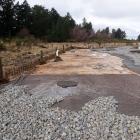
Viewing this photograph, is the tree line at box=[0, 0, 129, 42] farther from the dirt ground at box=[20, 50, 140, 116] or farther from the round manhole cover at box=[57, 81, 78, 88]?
the round manhole cover at box=[57, 81, 78, 88]

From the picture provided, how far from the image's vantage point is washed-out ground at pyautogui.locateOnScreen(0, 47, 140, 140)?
11.8 metres

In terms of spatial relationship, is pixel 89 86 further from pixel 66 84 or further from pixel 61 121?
pixel 61 121

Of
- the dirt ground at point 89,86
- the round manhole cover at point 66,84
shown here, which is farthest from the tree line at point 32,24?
the round manhole cover at point 66,84

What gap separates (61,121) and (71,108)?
2.08 m

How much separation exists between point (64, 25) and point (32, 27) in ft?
31.9

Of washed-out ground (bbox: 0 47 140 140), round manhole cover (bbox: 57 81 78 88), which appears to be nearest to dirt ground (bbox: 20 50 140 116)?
washed-out ground (bbox: 0 47 140 140)

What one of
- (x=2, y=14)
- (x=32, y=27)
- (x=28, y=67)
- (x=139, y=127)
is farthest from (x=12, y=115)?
(x=32, y=27)

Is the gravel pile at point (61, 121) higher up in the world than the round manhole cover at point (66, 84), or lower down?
higher up

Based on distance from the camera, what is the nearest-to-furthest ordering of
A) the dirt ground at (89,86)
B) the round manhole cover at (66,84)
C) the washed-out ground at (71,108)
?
the washed-out ground at (71,108) < the dirt ground at (89,86) < the round manhole cover at (66,84)

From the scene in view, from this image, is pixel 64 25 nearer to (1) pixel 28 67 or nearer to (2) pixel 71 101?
(1) pixel 28 67

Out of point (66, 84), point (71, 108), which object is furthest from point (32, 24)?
point (71, 108)

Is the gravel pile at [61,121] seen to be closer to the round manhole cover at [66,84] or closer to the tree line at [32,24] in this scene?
the round manhole cover at [66,84]

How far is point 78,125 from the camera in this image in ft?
41.1

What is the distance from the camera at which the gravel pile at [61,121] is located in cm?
1154
